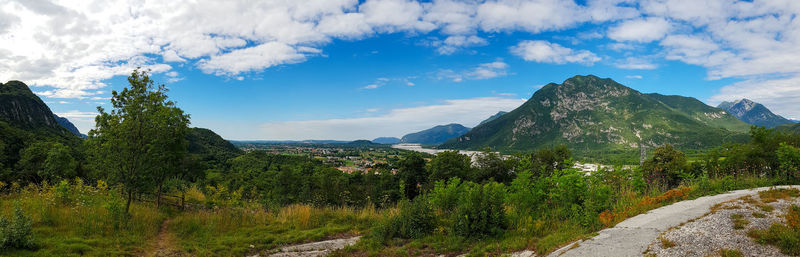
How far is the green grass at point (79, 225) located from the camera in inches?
306

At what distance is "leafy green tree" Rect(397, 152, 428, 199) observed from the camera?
3813 centimetres

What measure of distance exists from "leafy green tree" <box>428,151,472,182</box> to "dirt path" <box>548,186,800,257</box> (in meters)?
26.6

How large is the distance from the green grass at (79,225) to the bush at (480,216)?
9418 millimetres

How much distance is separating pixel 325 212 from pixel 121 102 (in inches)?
352

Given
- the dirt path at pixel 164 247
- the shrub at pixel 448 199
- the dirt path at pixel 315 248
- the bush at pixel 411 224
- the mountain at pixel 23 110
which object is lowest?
the dirt path at pixel 315 248

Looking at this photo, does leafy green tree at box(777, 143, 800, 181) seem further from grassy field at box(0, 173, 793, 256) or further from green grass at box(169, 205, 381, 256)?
green grass at box(169, 205, 381, 256)

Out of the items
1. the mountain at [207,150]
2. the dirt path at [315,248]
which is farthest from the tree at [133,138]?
the mountain at [207,150]

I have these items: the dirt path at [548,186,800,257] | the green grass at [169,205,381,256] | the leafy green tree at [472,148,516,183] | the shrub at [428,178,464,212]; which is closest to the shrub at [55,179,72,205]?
the green grass at [169,205,381,256]

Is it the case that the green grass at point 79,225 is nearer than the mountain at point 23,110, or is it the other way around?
the green grass at point 79,225

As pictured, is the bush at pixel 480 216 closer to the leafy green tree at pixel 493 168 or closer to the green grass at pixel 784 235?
the green grass at pixel 784 235

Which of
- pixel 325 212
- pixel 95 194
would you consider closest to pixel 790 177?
pixel 325 212

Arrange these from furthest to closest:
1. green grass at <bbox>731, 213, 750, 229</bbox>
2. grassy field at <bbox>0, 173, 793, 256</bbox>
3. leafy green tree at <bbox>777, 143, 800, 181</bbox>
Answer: leafy green tree at <bbox>777, 143, 800, 181</bbox> → grassy field at <bbox>0, 173, 793, 256</bbox> → green grass at <bbox>731, 213, 750, 229</bbox>

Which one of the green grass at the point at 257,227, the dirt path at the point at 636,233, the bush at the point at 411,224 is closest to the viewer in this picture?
the dirt path at the point at 636,233

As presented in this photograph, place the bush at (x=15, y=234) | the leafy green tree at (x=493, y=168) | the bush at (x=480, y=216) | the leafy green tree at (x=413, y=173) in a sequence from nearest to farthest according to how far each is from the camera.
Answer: the bush at (x=15, y=234), the bush at (x=480, y=216), the leafy green tree at (x=413, y=173), the leafy green tree at (x=493, y=168)
